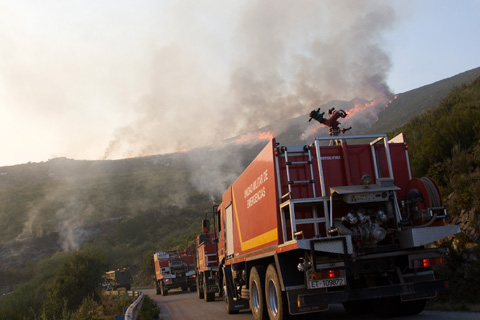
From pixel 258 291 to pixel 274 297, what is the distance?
76 centimetres

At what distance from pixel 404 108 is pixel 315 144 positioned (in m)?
40.5

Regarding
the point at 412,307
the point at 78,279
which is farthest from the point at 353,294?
the point at 78,279

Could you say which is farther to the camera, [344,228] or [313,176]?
[313,176]

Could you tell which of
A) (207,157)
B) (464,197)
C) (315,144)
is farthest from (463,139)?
(207,157)

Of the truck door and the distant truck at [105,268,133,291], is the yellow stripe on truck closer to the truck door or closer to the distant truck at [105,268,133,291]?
the truck door

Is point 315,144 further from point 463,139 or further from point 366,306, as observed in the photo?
point 463,139

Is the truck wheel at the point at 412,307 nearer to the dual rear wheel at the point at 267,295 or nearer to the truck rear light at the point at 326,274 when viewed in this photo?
the truck rear light at the point at 326,274

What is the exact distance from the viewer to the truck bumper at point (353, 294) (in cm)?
671

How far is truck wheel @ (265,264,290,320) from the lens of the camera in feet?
23.9

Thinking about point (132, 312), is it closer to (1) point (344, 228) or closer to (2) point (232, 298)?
(2) point (232, 298)

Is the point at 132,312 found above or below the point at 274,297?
below

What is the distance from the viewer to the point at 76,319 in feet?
34.4

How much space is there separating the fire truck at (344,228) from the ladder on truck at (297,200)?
0.7 inches

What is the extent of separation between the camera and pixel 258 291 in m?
8.65
